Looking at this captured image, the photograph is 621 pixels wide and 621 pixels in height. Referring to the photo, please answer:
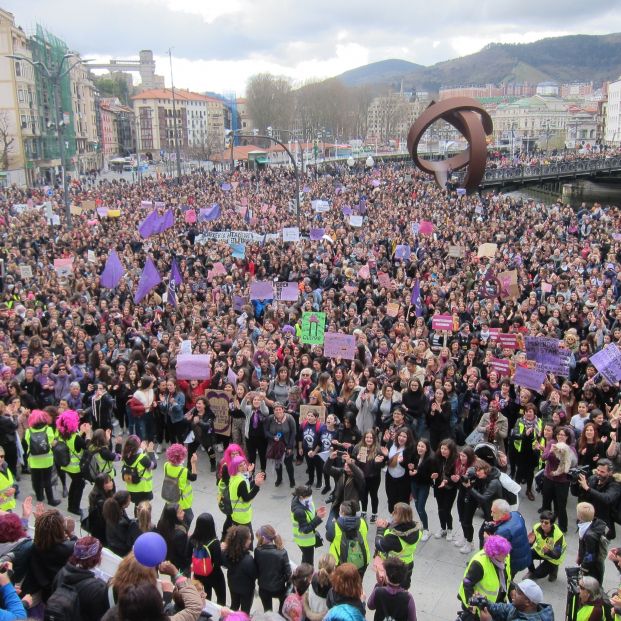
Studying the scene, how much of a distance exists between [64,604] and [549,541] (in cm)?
400

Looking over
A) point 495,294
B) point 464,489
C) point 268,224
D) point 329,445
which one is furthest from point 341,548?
point 268,224

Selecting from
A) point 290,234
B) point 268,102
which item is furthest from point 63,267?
point 268,102

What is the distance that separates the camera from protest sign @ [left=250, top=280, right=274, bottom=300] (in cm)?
1359

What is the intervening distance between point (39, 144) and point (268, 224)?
50.2 metres

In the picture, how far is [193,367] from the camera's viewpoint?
29.8 feet

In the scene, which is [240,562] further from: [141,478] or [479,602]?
[141,478]

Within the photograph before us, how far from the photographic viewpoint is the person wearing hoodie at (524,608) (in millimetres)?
4113

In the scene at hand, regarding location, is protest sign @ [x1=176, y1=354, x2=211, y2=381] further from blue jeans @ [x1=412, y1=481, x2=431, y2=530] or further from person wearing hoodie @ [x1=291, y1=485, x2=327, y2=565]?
person wearing hoodie @ [x1=291, y1=485, x2=327, y2=565]

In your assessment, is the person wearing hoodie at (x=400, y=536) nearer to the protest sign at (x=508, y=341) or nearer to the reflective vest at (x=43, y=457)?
the reflective vest at (x=43, y=457)

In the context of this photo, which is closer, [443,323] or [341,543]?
[341,543]

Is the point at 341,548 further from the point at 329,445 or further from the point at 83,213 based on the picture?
the point at 83,213

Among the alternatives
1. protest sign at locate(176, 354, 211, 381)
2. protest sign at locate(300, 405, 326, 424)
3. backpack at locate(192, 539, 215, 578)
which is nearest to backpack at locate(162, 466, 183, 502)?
backpack at locate(192, 539, 215, 578)

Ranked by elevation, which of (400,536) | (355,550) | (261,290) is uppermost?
(261,290)

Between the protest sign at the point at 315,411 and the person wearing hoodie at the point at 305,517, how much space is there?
2.24 m
